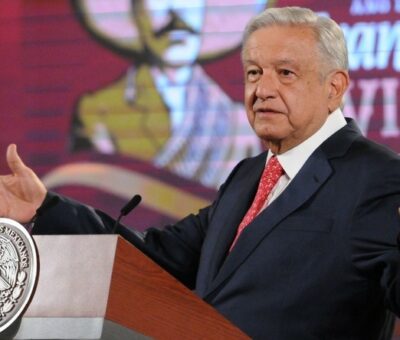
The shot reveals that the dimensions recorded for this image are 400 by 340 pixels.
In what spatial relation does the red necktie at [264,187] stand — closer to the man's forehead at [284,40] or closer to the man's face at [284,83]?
the man's face at [284,83]

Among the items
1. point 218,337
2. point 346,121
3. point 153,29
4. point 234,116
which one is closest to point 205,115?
point 234,116

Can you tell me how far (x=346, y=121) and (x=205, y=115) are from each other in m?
2.17

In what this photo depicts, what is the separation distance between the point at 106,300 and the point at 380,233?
746mm

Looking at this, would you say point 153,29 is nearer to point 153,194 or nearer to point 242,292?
point 153,194

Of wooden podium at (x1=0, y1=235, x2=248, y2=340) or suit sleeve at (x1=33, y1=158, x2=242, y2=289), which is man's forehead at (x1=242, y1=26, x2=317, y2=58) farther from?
wooden podium at (x1=0, y1=235, x2=248, y2=340)

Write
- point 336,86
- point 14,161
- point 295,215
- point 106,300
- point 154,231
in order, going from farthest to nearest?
point 154,231
point 336,86
point 295,215
point 14,161
point 106,300

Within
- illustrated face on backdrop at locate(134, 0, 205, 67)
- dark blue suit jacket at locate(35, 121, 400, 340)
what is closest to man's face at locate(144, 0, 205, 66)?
illustrated face on backdrop at locate(134, 0, 205, 67)

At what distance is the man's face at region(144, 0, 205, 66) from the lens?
17.3 ft

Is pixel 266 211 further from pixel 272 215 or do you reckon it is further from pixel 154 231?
pixel 154 231

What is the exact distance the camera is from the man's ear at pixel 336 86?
3.02 metres

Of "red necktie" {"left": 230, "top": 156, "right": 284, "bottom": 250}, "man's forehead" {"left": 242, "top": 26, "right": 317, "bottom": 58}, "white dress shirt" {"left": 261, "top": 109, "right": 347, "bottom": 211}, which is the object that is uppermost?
"man's forehead" {"left": 242, "top": 26, "right": 317, "bottom": 58}

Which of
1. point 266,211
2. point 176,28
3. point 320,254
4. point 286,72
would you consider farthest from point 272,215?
point 176,28

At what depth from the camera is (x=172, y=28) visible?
531cm

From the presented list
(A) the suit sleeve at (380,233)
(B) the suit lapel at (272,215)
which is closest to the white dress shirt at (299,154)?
(B) the suit lapel at (272,215)
